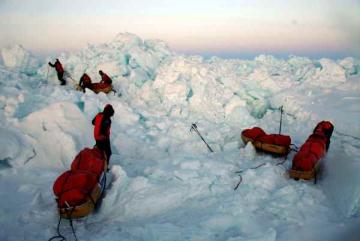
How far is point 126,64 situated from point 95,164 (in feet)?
33.7

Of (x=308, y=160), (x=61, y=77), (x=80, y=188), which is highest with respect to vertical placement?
(x=61, y=77)

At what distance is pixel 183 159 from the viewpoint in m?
6.85

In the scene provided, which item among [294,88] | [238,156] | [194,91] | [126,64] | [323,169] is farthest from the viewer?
[126,64]

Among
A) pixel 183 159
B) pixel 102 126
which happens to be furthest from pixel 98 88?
pixel 102 126

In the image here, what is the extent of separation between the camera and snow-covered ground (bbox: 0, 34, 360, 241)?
14.9ft

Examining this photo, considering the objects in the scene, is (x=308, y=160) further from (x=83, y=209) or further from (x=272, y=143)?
(x=83, y=209)

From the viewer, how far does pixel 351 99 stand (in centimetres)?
1075

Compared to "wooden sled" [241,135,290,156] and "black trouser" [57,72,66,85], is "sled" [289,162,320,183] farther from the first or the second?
"black trouser" [57,72,66,85]

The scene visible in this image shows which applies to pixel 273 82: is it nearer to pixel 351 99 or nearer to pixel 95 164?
pixel 351 99

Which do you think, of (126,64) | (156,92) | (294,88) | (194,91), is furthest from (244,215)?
(126,64)

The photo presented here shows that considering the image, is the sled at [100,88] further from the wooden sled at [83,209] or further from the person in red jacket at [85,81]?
the wooden sled at [83,209]

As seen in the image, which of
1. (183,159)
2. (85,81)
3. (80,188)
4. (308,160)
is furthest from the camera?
(85,81)

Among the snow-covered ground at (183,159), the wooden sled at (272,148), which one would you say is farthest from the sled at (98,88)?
the wooden sled at (272,148)

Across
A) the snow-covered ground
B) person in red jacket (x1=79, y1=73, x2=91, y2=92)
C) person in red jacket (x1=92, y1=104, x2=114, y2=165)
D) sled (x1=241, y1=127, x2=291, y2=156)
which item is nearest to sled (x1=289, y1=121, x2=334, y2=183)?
the snow-covered ground
